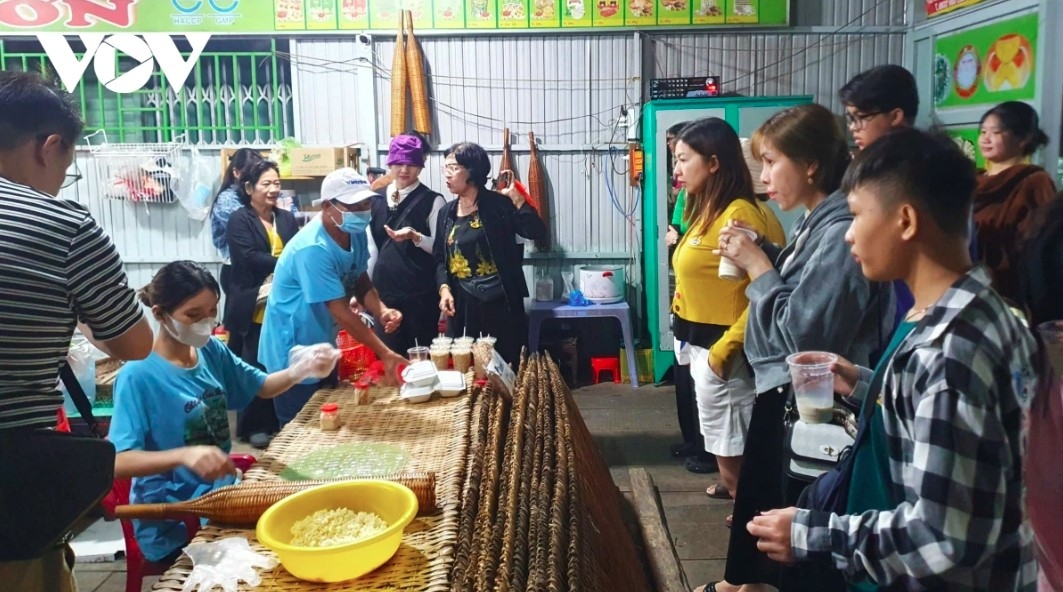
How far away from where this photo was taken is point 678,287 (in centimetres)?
255

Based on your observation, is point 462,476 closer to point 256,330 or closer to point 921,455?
point 921,455

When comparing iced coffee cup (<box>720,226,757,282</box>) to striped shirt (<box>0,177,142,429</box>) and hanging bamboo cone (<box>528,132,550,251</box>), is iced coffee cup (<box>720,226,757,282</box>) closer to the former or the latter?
striped shirt (<box>0,177,142,429</box>)

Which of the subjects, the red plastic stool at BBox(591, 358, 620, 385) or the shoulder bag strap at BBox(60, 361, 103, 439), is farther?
the red plastic stool at BBox(591, 358, 620, 385)

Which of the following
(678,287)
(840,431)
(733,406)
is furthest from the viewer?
(678,287)

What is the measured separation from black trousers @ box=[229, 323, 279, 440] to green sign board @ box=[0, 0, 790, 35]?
2.25 meters

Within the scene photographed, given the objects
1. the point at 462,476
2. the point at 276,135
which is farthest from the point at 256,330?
the point at 462,476

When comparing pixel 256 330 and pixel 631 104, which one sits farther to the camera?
pixel 631 104

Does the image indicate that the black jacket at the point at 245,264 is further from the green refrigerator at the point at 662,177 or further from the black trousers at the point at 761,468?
the black trousers at the point at 761,468

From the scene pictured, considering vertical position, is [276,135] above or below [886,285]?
above

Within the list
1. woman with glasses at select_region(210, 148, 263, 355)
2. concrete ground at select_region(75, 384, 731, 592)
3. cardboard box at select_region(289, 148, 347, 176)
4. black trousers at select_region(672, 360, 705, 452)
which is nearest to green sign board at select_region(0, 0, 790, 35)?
cardboard box at select_region(289, 148, 347, 176)

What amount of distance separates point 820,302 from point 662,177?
10.3 ft

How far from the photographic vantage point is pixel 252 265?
12.5 feet

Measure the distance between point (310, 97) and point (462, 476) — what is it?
415 cm

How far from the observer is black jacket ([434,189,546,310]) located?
3715mm
